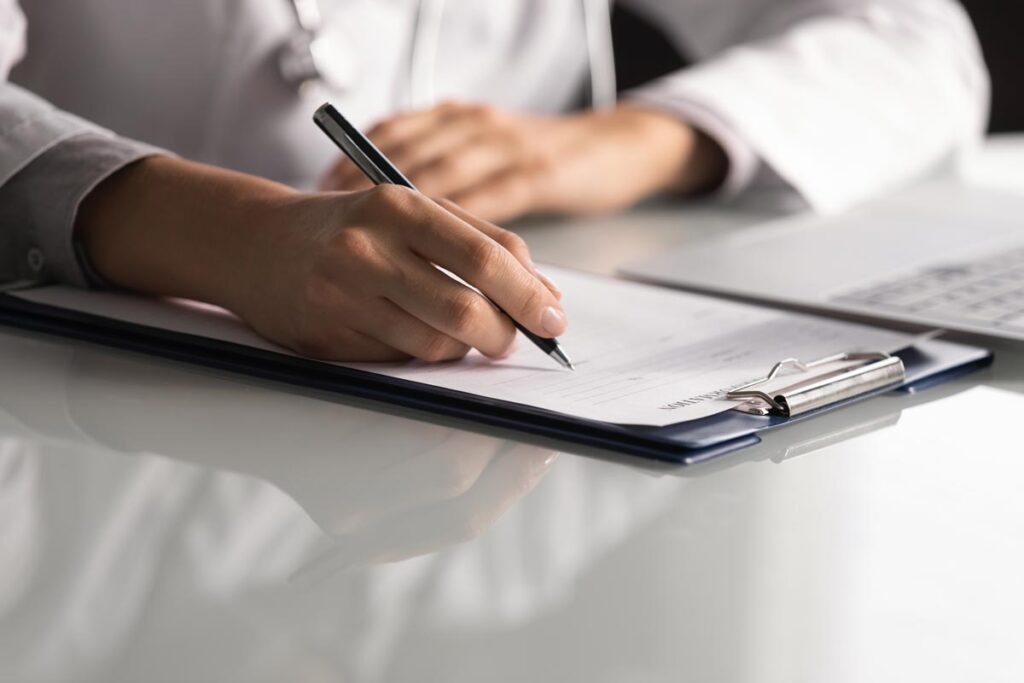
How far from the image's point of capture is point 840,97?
3.32 ft

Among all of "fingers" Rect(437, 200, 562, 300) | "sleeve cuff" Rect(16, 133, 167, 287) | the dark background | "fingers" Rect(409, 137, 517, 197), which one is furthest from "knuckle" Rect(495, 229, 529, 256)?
the dark background

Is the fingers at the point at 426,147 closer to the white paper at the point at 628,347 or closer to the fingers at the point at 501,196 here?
the fingers at the point at 501,196

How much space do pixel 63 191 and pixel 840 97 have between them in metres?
0.65

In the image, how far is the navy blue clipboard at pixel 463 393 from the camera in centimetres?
41

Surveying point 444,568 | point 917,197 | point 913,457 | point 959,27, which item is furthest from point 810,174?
point 444,568

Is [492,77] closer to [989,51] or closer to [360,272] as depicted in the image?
[360,272]

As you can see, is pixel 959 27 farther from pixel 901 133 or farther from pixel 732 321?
pixel 732 321

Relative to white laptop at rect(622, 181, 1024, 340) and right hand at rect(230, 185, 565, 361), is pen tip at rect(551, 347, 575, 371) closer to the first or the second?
right hand at rect(230, 185, 565, 361)

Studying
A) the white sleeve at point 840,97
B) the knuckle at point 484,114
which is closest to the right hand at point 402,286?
the knuckle at point 484,114

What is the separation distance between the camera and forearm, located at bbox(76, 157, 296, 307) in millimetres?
509

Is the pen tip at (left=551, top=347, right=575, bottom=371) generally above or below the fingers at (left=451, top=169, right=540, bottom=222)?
below

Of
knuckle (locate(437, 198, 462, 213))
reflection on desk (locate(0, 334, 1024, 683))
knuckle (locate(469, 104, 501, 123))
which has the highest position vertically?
knuckle (locate(469, 104, 501, 123))

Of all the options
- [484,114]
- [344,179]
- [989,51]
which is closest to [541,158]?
[484,114]

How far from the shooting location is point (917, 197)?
954 millimetres
